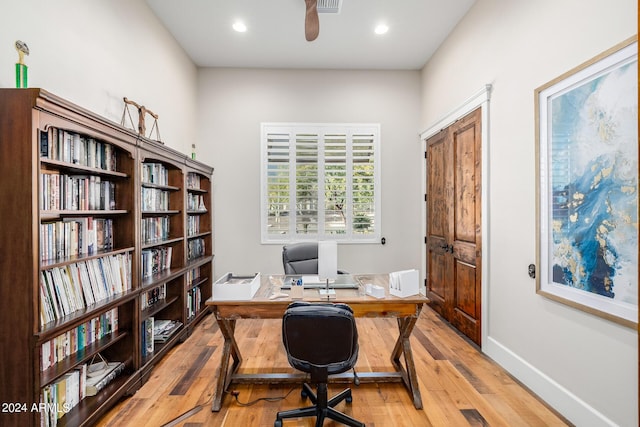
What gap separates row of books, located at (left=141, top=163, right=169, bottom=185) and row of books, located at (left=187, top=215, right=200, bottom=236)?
68 cm

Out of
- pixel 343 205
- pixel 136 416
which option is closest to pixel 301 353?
pixel 136 416

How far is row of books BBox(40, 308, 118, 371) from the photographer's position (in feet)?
6.01

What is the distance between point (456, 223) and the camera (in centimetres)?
369

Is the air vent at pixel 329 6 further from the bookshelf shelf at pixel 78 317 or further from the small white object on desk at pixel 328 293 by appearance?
the bookshelf shelf at pixel 78 317

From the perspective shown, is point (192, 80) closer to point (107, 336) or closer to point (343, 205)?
point (343, 205)

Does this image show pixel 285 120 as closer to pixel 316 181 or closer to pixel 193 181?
pixel 316 181

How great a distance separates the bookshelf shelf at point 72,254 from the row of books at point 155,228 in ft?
0.03

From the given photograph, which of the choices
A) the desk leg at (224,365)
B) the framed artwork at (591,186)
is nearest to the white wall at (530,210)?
the framed artwork at (591,186)

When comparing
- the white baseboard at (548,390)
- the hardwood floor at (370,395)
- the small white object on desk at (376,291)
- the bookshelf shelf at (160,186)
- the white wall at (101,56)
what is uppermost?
the white wall at (101,56)

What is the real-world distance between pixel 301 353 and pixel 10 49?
2376 mm

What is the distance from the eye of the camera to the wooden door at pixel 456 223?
326cm

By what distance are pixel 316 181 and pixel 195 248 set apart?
189 centimetres

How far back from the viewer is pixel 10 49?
Answer: 1.81m

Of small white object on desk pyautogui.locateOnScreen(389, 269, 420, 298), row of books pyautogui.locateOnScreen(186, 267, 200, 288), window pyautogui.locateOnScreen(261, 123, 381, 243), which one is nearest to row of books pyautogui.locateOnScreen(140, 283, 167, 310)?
row of books pyautogui.locateOnScreen(186, 267, 200, 288)
